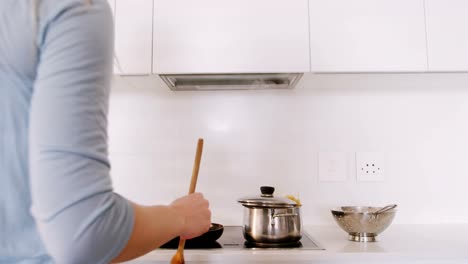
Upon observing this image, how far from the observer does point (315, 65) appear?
1.23m

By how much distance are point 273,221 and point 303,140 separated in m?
0.53

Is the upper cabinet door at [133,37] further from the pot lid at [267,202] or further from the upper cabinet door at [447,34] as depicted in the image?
the upper cabinet door at [447,34]

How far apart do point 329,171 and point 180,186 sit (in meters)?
0.62

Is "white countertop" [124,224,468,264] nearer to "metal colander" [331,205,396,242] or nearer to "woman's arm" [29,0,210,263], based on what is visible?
"metal colander" [331,205,396,242]

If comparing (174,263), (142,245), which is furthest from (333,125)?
(142,245)

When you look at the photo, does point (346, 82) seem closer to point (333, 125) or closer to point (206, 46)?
point (333, 125)

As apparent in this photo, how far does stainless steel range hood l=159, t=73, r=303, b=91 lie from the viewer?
138cm

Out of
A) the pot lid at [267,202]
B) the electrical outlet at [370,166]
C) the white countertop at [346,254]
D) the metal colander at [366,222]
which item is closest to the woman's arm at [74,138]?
the white countertop at [346,254]

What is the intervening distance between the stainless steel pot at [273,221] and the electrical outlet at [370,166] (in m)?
0.52

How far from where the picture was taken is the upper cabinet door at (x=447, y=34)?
4.09 feet

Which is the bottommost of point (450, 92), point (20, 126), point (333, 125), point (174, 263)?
point (174, 263)

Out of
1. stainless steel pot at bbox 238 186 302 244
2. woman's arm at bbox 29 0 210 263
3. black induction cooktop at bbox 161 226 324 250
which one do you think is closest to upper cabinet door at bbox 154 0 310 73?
stainless steel pot at bbox 238 186 302 244

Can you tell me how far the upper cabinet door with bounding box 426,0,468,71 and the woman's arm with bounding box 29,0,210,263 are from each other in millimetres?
1168

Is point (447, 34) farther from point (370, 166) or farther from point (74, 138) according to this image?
point (74, 138)
